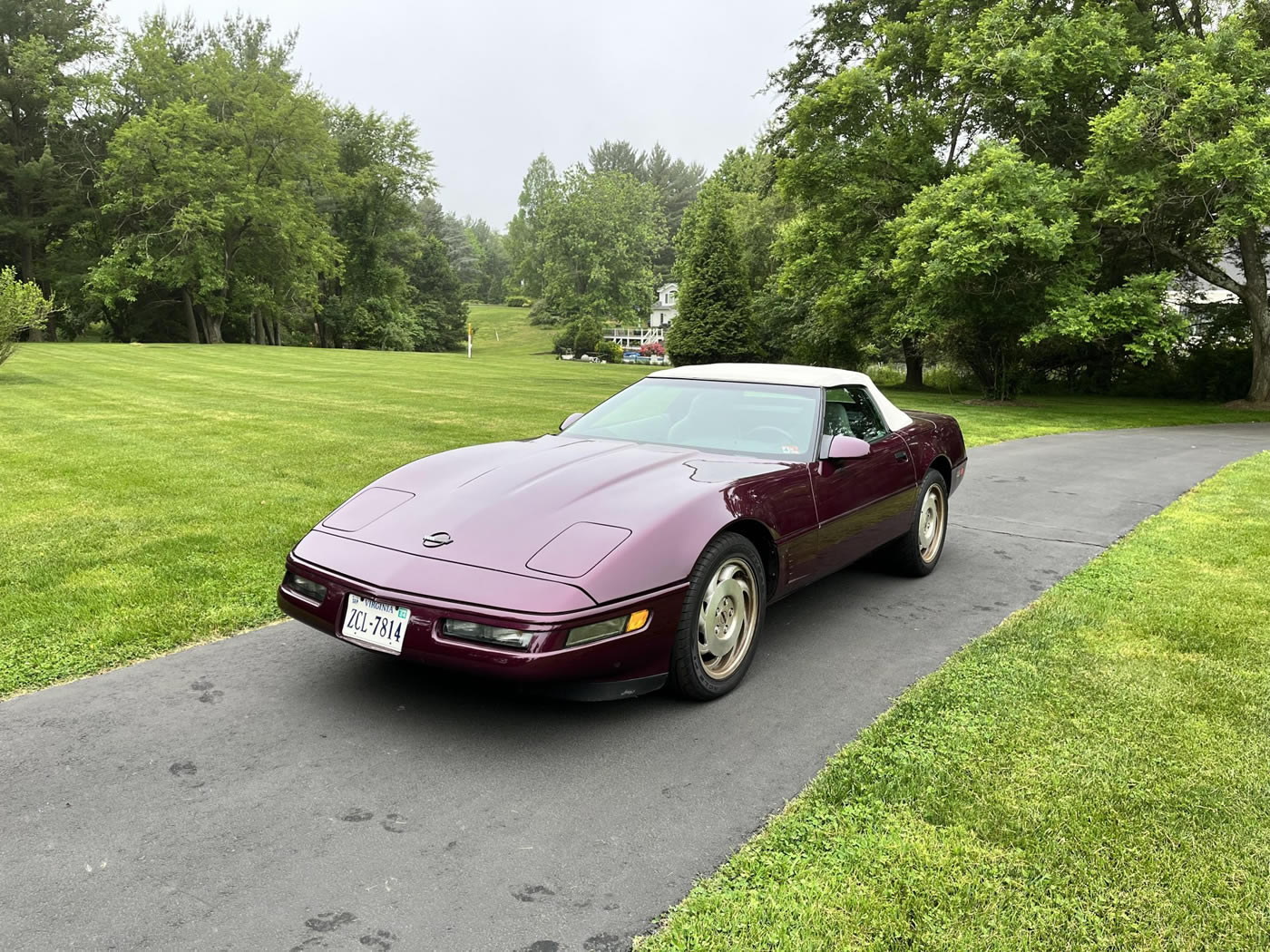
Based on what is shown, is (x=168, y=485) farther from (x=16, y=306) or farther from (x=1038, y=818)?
(x=16, y=306)

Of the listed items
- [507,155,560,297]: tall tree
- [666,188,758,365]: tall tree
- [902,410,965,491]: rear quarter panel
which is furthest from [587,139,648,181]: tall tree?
[902,410,965,491]: rear quarter panel

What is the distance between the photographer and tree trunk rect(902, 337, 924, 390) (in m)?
28.8

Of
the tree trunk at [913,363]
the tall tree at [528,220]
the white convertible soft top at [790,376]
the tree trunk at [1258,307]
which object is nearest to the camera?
the white convertible soft top at [790,376]

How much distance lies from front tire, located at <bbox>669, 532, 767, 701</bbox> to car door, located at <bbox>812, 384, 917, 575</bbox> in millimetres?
653

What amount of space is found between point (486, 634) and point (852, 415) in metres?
2.91

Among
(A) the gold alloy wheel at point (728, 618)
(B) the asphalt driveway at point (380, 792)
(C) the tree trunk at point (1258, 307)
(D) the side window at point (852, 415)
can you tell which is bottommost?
(B) the asphalt driveway at point (380, 792)

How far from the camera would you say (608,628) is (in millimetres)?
3020

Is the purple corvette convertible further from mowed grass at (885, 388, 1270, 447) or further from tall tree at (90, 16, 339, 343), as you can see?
tall tree at (90, 16, 339, 343)

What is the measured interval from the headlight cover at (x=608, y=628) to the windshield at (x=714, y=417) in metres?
1.48

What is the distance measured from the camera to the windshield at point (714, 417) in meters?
4.46

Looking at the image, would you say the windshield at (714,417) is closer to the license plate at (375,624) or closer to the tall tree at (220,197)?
the license plate at (375,624)

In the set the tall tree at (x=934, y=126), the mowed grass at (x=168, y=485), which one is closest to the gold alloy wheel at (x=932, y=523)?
the mowed grass at (x=168, y=485)

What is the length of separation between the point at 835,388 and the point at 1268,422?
1948 centimetres

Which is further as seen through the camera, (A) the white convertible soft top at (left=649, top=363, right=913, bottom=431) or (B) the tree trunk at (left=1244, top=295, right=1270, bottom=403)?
(B) the tree trunk at (left=1244, top=295, right=1270, bottom=403)
